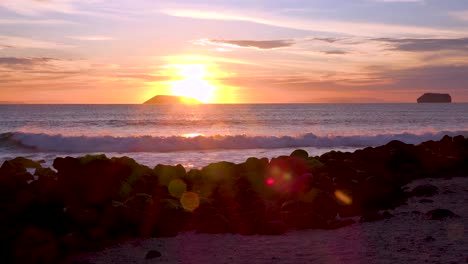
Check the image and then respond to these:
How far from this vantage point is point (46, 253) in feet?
19.4

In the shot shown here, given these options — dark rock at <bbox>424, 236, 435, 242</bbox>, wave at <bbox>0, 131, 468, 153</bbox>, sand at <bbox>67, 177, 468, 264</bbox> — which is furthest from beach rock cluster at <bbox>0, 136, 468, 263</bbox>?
wave at <bbox>0, 131, 468, 153</bbox>

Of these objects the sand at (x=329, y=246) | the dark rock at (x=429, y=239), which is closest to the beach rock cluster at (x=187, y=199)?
the sand at (x=329, y=246)

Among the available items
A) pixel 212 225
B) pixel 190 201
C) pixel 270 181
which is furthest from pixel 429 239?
pixel 270 181

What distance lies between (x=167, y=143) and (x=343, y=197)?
18310mm

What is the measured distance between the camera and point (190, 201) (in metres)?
8.66

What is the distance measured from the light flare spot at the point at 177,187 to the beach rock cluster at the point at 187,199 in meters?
0.02

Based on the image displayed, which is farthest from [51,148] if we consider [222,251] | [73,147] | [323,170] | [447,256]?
[447,256]

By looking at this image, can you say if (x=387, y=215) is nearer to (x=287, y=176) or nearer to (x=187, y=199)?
(x=287, y=176)

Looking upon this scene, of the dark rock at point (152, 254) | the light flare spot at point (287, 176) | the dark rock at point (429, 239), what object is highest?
the light flare spot at point (287, 176)

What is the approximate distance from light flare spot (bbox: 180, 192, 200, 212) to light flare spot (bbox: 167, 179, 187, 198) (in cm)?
61

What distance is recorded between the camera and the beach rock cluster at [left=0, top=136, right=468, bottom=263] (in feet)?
Answer: 22.7

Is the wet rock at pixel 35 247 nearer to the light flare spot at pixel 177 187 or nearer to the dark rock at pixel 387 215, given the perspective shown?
the light flare spot at pixel 177 187

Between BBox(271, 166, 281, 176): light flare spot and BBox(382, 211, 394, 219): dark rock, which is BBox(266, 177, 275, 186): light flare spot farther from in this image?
BBox(382, 211, 394, 219): dark rock

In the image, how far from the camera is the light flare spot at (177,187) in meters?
10.0
